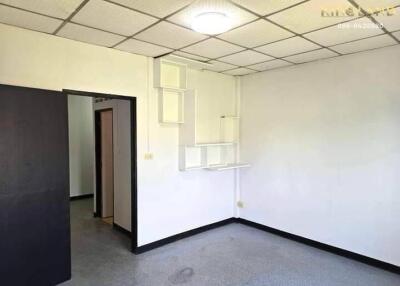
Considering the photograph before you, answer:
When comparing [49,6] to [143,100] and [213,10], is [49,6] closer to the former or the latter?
[213,10]

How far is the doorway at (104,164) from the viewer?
536 cm

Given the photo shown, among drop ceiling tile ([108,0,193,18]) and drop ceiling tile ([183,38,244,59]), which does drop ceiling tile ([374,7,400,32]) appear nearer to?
drop ceiling tile ([183,38,244,59])

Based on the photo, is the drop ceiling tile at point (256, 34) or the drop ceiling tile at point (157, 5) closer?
the drop ceiling tile at point (157, 5)

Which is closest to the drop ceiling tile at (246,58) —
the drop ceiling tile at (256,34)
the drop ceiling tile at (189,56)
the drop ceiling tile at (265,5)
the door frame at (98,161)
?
the drop ceiling tile at (189,56)

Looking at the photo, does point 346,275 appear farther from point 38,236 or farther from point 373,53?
point 38,236

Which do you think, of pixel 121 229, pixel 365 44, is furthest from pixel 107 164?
pixel 365 44

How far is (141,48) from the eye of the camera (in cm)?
341

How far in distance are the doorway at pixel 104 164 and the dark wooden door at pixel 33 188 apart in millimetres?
2342

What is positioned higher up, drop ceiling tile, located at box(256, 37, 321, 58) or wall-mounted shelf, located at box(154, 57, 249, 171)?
drop ceiling tile, located at box(256, 37, 321, 58)

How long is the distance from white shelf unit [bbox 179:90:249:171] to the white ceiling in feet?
2.70

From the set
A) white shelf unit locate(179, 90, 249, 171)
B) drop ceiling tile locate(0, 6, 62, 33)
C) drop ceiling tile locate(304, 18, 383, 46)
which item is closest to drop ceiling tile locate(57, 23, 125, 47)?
drop ceiling tile locate(0, 6, 62, 33)

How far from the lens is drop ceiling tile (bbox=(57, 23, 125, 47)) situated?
277 centimetres

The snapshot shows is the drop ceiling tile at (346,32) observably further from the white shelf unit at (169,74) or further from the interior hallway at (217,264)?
the interior hallway at (217,264)

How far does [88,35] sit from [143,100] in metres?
1.06
